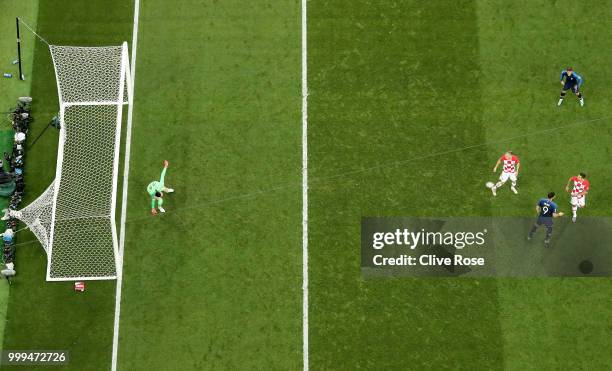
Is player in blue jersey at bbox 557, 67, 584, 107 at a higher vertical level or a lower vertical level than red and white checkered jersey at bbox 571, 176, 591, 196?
higher

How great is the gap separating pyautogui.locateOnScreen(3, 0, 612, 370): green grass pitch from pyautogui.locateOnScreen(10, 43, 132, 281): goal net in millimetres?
586

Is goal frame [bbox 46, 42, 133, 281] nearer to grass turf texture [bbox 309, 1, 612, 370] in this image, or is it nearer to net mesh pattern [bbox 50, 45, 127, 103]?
net mesh pattern [bbox 50, 45, 127, 103]

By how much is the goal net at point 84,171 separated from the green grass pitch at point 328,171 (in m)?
0.59

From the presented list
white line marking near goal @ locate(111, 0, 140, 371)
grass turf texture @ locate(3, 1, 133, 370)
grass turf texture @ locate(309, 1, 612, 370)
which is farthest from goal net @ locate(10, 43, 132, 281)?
grass turf texture @ locate(309, 1, 612, 370)

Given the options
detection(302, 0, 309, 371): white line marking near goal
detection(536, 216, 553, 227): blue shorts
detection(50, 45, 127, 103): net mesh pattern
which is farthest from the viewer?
detection(50, 45, 127, 103): net mesh pattern

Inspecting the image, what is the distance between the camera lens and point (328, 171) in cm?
2148

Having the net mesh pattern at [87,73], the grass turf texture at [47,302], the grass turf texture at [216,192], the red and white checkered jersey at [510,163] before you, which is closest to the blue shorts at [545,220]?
the red and white checkered jersey at [510,163]

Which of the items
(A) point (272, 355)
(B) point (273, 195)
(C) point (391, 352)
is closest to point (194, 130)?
(B) point (273, 195)

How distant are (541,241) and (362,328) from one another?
5.40 metres

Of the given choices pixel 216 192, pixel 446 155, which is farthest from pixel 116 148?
pixel 446 155

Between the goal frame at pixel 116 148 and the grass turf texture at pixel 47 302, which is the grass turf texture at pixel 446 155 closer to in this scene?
the goal frame at pixel 116 148

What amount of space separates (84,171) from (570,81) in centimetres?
1365

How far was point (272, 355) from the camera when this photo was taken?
1969 cm

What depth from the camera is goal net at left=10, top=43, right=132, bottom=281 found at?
2058 centimetres
